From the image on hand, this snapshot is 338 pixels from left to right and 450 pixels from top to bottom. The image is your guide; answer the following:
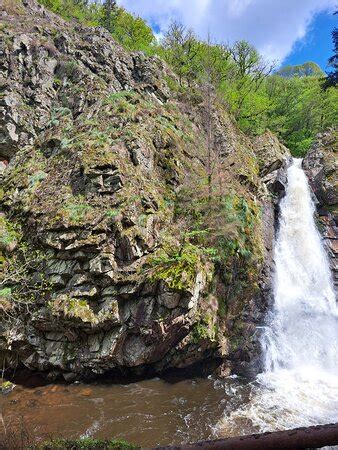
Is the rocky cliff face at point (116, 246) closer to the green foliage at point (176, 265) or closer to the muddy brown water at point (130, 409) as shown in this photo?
the green foliage at point (176, 265)

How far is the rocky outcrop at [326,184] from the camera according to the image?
63.8ft

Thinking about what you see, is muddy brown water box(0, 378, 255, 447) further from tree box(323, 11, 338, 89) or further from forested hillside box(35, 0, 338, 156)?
forested hillside box(35, 0, 338, 156)

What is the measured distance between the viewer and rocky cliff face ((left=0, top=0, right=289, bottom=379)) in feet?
35.4

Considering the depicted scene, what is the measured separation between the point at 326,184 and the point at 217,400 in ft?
57.4

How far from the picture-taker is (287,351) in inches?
518

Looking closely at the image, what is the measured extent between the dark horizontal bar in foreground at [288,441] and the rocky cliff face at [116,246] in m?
8.74

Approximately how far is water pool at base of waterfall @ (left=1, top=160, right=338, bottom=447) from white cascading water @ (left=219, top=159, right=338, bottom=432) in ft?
0.13

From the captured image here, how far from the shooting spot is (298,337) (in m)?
13.8

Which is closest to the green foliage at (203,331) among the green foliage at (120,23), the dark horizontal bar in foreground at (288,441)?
the dark horizontal bar in foreground at (288,441)

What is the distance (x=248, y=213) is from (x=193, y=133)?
316 inches

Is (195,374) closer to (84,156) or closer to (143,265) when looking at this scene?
(143,265)

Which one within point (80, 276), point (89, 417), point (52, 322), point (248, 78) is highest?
point (248, 78)

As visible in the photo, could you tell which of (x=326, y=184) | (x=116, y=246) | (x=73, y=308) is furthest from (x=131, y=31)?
(x=73, y=308)

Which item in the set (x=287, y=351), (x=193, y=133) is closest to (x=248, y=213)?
(x=287, y=351)
